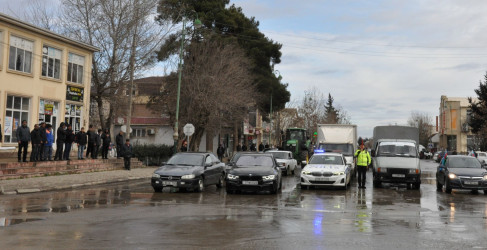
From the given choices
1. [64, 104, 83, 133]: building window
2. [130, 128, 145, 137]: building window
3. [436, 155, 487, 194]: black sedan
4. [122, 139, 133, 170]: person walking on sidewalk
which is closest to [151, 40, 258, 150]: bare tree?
[64, 104, 83, 133]: building window

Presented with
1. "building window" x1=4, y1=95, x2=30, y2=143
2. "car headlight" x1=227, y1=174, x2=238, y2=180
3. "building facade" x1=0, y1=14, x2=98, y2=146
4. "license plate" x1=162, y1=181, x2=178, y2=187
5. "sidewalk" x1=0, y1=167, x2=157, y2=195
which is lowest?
"sidewalk" x1=0, y1=167, x2=157, y2=195

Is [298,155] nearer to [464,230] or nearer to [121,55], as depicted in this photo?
[121,55]

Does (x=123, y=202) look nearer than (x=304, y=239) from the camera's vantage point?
No

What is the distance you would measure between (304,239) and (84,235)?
12.2 ft

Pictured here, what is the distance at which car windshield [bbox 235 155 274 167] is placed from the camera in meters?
16.5

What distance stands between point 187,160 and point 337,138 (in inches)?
463

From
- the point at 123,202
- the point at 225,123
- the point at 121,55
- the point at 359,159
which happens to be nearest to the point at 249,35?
the point at 225,123

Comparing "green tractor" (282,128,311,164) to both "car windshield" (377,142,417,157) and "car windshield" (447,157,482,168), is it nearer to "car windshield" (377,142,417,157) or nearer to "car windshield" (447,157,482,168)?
"car windshield" (377,142,417,157)

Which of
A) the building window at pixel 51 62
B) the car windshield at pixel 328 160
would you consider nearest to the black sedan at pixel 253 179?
the car windshield at pixel 328 160

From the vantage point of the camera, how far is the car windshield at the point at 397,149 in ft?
63.9

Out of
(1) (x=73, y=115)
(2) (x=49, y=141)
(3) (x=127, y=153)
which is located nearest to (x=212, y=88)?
(1) (x=73, y=115)

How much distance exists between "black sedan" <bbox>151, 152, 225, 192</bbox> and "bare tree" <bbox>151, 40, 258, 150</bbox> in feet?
53.9

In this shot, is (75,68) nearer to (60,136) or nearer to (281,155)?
(60,136)

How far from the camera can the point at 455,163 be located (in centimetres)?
1819
